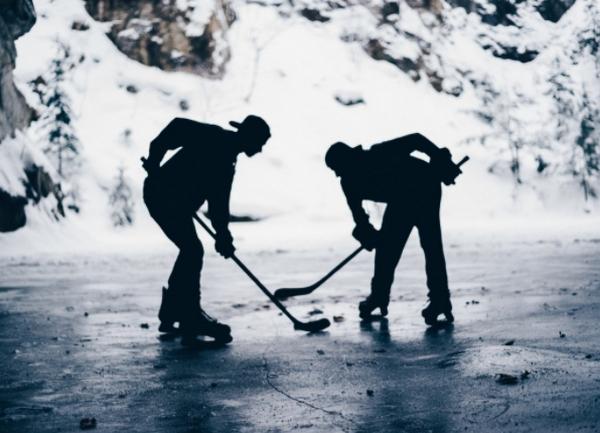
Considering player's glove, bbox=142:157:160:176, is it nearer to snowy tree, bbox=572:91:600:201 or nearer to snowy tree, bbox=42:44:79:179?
snowy tree, bbox=42:44:79:179

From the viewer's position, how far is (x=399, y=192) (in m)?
6.59

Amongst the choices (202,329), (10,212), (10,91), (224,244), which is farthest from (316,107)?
(202,329)

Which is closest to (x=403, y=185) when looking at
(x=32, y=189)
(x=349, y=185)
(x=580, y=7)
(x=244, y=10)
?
(x=349, y=185)

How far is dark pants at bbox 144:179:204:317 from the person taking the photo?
5.81 meters

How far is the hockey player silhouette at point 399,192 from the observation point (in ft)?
20.9

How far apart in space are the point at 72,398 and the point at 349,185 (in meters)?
3.38

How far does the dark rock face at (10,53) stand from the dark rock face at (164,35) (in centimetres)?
2317

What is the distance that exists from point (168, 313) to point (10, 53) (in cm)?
2308

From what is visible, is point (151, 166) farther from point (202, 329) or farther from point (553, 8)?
point (553, 8)

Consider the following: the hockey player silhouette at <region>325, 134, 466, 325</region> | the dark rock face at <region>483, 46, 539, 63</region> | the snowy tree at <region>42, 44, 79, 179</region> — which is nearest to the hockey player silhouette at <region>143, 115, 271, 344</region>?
the hockey player silhouette at <region>325, 134, 466, 325</region>

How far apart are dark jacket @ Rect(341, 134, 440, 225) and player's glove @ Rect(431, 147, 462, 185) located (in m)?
0.10

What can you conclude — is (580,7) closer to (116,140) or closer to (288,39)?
(288,39)

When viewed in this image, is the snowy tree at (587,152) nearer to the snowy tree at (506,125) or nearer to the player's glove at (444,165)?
the snowy tree at (506,125)

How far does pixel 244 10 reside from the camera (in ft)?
193
